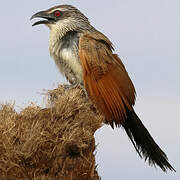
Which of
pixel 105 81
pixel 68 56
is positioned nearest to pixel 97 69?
pixel 105 81

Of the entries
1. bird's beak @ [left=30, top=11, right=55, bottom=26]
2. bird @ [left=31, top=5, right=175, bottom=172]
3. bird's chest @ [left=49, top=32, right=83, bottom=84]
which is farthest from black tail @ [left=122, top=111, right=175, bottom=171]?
bird's beak @ [left=30, top=11, right=55, bottom=26]

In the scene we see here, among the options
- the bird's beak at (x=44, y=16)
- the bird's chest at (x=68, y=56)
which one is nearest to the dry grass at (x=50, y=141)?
the bird's chest at (x=68, y=56)

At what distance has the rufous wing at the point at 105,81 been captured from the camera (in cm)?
806

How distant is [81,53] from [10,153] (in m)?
2.57

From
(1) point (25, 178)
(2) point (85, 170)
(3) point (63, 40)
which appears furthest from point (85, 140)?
(3) point (63, 40)

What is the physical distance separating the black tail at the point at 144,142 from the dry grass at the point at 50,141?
1577 mm

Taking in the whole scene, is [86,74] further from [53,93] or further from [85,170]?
[85,170]

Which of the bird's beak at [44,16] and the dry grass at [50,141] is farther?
the bird's beak at [44,16]

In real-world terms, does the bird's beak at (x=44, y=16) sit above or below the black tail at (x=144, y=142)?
above

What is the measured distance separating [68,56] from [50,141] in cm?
238

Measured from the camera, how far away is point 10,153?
6246 millimetres

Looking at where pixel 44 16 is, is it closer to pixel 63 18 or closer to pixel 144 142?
pixel 63 18

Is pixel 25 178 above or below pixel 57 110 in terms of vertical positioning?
below

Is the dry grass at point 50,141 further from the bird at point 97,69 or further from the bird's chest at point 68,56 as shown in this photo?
the bird's chest at point 68,56
